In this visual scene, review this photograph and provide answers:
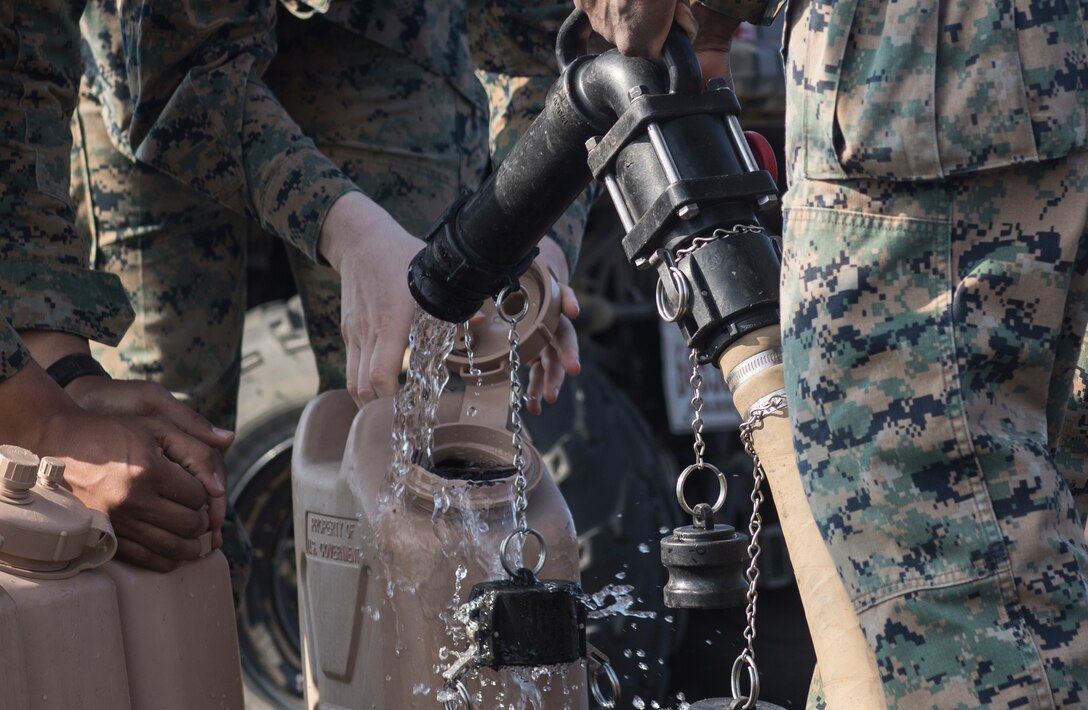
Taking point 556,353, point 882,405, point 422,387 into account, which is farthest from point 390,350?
point 882,405

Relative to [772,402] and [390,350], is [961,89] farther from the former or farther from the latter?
[390,350]

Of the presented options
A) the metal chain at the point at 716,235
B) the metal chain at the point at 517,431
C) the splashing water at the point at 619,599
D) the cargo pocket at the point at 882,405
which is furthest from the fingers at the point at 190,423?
the splashing water at the point at 619,599

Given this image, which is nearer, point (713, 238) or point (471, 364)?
point (713, 238)

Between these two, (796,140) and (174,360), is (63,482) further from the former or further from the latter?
(796,140)

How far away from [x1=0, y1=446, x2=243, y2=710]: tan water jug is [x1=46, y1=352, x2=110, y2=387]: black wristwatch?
32 cm

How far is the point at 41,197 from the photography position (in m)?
2.08

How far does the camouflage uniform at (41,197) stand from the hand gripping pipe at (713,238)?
91 cm

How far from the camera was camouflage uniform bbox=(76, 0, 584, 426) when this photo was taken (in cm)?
246

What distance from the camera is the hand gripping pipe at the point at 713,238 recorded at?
131 centimetres

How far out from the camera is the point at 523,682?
179cm

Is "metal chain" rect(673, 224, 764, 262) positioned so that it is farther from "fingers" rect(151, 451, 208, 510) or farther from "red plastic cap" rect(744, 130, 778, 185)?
"fingers" rect(151, 451, 208, 510)

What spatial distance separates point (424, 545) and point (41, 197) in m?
0.82

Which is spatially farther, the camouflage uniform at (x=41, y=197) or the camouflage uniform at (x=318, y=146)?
the camouflage uniform at (x=318, y=146)

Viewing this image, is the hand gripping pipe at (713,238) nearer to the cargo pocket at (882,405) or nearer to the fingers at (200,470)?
the cargo pocket at (882,405)
